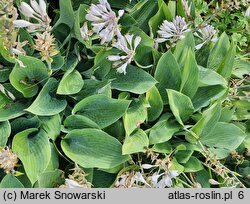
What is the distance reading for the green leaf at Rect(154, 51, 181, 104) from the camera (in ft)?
5.89

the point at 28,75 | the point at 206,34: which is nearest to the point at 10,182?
the point at 28,75

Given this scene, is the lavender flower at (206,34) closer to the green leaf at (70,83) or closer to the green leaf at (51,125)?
the green leaf at (70,83)

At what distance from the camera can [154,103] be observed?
1.82 metres

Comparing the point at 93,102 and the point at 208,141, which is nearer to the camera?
the point at 93,102

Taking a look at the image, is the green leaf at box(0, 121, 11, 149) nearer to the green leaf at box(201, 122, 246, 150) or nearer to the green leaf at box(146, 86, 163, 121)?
the green leaf at box(146, 86, 163, 121)

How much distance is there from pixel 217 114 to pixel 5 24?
0.96m

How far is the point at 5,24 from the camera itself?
132 cm

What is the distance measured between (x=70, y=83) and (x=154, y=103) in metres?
0.39

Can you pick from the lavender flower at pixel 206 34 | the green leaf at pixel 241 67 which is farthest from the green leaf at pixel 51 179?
the green leaf at pixel 241 67

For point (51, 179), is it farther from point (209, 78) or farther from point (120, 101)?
point (209, 78)

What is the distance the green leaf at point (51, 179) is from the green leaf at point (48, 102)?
0.24 meters

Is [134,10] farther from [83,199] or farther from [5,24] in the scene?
[83,199]

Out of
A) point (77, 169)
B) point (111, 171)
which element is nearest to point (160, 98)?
point (111, 171)

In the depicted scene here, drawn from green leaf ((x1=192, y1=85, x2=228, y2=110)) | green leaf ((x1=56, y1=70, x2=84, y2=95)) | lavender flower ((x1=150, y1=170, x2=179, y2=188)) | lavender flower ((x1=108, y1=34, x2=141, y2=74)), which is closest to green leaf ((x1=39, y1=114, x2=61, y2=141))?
green leaf ((x1=56, y1=70, x2=84, y2=95))
